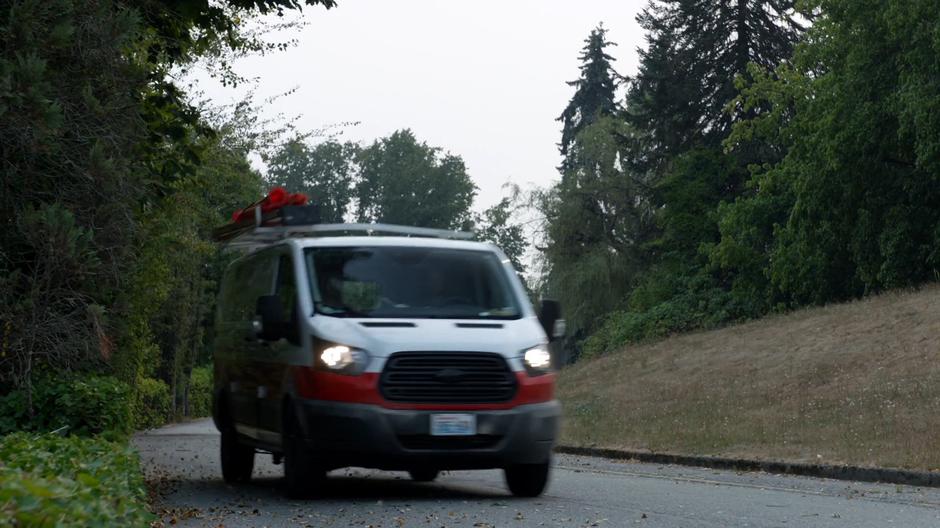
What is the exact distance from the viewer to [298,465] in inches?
455

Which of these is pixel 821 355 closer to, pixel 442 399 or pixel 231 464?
pixel 231 464

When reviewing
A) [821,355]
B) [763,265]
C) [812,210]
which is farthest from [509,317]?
[763,265]

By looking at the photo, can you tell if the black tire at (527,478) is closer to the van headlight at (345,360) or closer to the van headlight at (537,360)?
the van headlight at (537,360)

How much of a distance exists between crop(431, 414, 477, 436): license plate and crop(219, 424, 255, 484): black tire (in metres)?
3.87

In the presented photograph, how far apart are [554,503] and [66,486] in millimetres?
7764

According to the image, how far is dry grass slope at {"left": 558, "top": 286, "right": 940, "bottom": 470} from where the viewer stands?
21.7 meters

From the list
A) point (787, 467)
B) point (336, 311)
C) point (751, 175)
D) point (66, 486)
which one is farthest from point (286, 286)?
point (751, 175)

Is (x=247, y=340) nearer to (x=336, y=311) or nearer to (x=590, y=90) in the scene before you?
(x=336, y=311)

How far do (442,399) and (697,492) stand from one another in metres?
3.37

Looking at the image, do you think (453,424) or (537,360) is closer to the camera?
(453,424)

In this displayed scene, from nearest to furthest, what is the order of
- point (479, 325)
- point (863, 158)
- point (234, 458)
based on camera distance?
point (479, 325)
point (234, 458)
point (863, 158)

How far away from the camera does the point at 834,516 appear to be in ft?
35.6

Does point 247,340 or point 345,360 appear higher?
point 247,340

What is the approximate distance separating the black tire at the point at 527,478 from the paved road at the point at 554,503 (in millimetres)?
175
